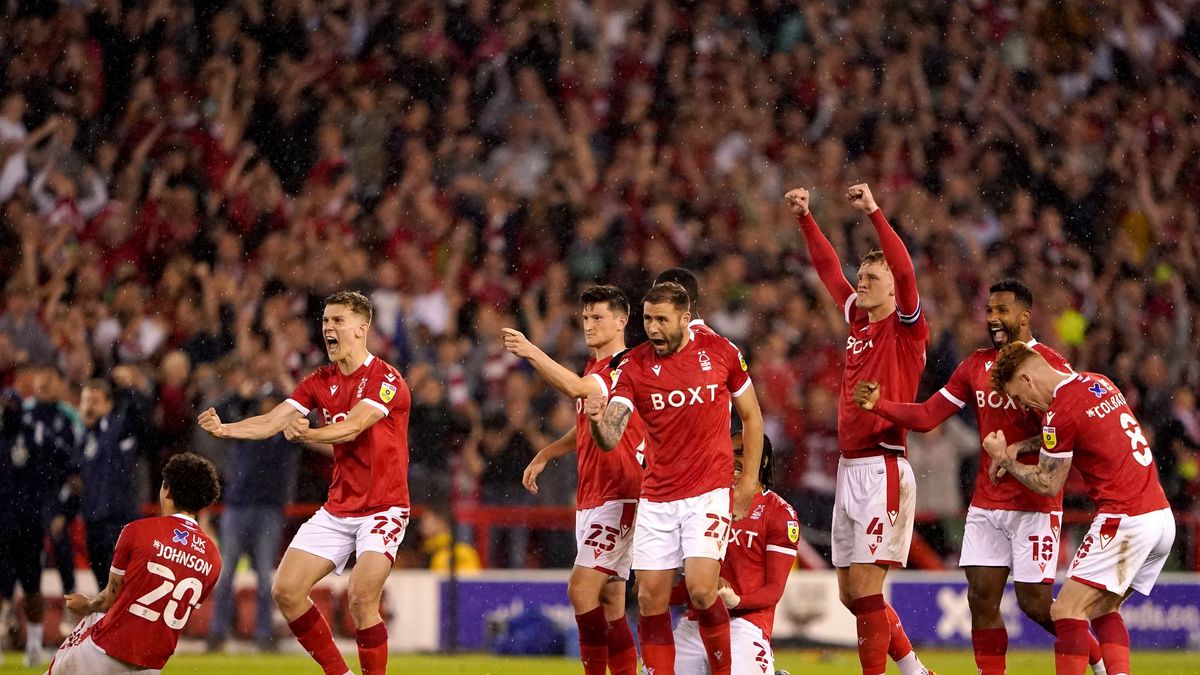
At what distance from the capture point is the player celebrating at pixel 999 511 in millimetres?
8531

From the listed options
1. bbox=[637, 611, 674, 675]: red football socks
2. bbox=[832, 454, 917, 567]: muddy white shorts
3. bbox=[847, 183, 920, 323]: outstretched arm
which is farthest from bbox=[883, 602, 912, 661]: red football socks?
bbox=[847, 183, 920, 323]: outstretched arm

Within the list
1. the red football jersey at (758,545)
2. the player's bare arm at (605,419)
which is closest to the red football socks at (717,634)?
the red football jersey at (758,545)

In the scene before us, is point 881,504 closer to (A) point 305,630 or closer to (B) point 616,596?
(B) point 616,596

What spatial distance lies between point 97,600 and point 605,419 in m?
2.56

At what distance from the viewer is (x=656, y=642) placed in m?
8.21

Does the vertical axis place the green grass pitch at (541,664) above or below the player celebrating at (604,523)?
below

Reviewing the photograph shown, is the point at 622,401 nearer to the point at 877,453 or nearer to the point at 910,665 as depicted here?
the point at 877,453

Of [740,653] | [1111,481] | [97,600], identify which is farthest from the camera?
[740,653]

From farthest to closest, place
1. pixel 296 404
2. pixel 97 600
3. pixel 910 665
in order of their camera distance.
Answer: pixel 910 665
pixel 296 404
pixel 97 600

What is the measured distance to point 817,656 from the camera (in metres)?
13.9

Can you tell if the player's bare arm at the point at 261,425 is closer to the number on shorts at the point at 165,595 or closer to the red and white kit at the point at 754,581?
the number on shorts at the point at 165,595

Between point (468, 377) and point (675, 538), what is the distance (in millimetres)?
7222

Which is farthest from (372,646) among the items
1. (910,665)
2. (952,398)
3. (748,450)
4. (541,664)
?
(541,664)

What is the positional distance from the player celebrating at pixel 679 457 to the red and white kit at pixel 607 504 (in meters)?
0.51
